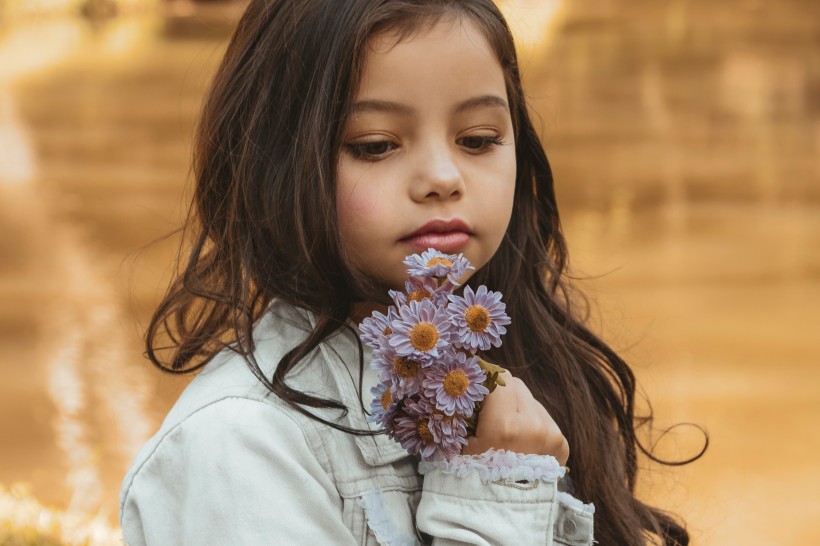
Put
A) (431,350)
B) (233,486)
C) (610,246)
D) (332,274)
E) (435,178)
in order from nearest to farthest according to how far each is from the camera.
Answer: (431,350) → (233,486) → (435,178) → (332,274) → (610,246)

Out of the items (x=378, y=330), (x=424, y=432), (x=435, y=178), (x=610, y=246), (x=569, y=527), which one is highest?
(x=435, y=178)

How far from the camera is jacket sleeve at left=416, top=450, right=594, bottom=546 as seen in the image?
1.56 metres

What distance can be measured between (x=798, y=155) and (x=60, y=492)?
17.9 ft

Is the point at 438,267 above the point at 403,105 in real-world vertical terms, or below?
below

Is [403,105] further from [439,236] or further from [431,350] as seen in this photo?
[431,350]

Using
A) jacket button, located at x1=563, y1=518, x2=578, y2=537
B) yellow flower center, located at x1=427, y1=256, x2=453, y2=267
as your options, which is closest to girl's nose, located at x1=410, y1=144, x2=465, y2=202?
yellow flower center, located at x1=427, y1=256, x2=453, y2=267

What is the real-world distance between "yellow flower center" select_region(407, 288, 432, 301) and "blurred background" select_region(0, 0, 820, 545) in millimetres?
774

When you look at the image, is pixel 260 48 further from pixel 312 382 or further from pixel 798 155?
pixel 798 155

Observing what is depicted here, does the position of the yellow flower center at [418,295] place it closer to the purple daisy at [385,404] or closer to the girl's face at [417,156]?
the purple daisy at [385,404]

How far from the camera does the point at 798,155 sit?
8.13 meters

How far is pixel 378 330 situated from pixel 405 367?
0.05 m

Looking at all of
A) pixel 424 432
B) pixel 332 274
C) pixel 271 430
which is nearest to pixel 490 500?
pixel 424 432

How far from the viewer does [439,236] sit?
168 cm

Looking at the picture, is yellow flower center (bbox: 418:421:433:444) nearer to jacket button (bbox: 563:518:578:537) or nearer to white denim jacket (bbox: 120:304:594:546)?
white denim jacket (bbox: 120:304:594:546)
